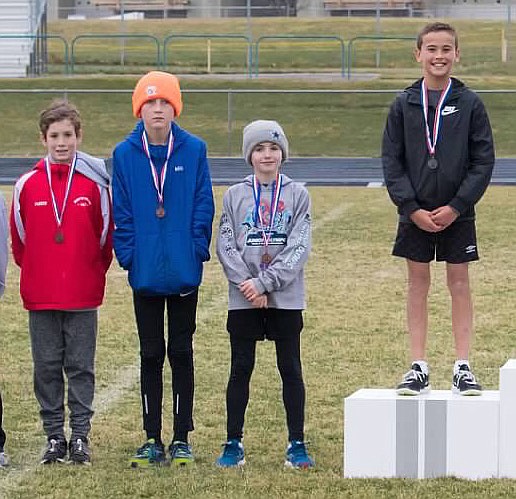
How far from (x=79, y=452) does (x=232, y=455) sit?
652 millimetres

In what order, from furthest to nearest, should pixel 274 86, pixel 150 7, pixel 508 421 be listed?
pixel 150 7, pixel 274 86, pixel 508 421

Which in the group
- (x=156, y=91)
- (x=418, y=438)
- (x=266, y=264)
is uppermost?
(x=156, y=91)

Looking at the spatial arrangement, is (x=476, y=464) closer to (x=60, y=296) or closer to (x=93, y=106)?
(x=60, y=296)

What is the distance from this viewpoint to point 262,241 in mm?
5742

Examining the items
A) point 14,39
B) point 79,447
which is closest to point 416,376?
point 79,447

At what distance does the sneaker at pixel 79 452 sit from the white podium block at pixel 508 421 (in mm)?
1729

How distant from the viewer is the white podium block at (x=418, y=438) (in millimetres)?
5445

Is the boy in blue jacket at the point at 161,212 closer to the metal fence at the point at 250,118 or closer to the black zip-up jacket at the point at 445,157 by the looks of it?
the black zip-up jacket at the point at 445,157

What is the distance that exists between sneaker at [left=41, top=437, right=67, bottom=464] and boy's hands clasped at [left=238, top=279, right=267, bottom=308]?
3.38 ft

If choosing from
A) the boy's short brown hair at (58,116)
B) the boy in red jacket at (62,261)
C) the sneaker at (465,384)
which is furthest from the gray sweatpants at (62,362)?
the sneaker at (465,384)

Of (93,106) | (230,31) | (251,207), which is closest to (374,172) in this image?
(93,106)

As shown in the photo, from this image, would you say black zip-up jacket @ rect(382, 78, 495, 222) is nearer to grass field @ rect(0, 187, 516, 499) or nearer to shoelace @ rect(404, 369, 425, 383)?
shoelace @ rect(404, 369, 425, 383)

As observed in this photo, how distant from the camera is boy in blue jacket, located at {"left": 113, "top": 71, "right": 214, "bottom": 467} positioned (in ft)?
18.4

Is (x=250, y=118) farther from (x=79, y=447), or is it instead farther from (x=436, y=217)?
(x=79, y=447)
